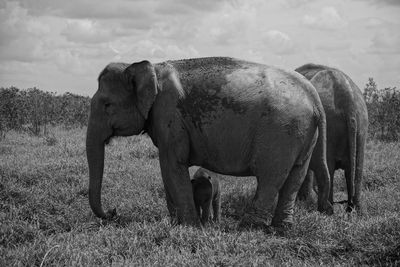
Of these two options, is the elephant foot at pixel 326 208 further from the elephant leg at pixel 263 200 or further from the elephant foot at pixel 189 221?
the elephant foot at pixel 189 221

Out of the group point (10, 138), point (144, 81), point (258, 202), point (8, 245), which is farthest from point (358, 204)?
point (10, 138)

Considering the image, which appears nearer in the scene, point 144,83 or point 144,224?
point 144,224

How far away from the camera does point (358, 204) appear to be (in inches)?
336

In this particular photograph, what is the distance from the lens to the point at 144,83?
274 inches

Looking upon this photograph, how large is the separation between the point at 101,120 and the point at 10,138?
9265 millimetres

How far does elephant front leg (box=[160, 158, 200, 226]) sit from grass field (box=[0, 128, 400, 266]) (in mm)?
216

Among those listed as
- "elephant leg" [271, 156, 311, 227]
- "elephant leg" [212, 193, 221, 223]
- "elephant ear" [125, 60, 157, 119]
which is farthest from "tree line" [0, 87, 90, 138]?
"elephant leg" [271, 156, 311, 227]

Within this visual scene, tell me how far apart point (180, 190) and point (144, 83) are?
1303 mm

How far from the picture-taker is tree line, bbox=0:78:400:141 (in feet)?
61.0

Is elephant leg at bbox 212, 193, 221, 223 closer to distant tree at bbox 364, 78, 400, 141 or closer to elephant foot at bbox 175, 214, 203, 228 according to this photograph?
elephant foot at bbox 175, 214, 203, 228

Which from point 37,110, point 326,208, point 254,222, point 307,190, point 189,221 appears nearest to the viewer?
point 254,222

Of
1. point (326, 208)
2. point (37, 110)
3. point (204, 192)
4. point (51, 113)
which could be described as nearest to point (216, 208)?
point (204, 192)

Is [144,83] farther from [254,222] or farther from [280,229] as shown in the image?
[280,229]

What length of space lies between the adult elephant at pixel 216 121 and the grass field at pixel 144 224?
1.54ft
